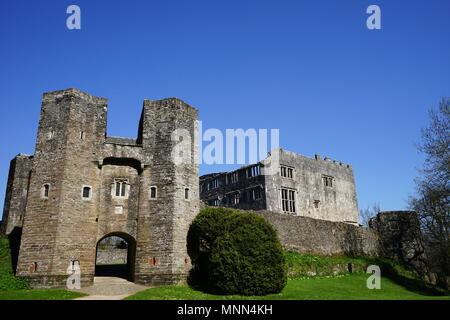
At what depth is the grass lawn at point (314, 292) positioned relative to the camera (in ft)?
61.0

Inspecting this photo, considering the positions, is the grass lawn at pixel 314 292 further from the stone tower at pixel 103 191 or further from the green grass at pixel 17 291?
the green grass at pixel 17 291

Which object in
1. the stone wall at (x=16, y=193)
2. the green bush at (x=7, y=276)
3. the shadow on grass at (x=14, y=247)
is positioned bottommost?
the green bush at (x=7, y=276)

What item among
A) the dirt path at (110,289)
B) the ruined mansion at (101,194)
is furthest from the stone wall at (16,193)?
the dirt path at (110,289)

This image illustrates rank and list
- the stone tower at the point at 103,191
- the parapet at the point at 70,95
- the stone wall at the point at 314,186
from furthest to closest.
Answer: the stone wall at the point at 314,186 < the parapet at the point at 70,95 < the stone tower at the point at 103,191

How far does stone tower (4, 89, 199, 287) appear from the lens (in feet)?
70.0

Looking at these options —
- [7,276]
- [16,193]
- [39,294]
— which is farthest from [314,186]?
[7,276]

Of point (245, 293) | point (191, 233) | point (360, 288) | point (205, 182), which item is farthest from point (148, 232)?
point (205, 182)

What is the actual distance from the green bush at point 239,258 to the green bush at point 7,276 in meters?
9.58

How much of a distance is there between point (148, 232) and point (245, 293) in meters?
7.54

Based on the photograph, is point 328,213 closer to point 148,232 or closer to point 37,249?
point 148,232

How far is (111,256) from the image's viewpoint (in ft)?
122

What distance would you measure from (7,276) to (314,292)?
1753cm

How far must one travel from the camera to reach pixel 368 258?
3644cm

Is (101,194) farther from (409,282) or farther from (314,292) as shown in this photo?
(409,282)
